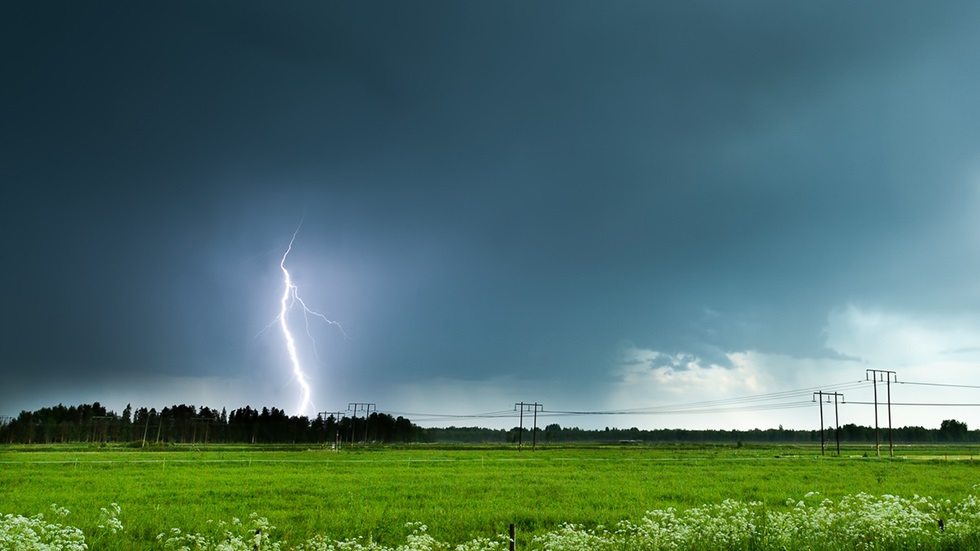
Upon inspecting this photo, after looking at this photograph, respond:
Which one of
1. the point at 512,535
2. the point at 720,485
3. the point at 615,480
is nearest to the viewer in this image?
the point at 512,535

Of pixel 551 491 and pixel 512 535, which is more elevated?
pixel 512 535

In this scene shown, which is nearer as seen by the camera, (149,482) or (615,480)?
(149,482)

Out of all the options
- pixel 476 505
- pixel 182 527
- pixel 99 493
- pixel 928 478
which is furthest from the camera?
pixel 928 478

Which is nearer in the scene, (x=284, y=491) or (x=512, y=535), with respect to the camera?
(x=512, y=535)

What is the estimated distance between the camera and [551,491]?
1348 inches

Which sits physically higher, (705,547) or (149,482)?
(705,547)

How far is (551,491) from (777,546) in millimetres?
21059

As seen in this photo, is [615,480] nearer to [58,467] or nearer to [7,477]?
[7,477]

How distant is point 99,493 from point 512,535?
2712 centimetres

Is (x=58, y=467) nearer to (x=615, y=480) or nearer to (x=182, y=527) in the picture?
(x=182, y=527)

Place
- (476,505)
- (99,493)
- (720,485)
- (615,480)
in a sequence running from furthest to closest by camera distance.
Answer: (615,480) → (720,485) → (99,493) → (476,505)

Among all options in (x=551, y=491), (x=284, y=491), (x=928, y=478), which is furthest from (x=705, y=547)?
(x=928, y=478)

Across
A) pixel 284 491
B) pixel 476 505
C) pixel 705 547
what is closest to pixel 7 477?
pixel 284 491

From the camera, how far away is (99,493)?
32.3 meters
